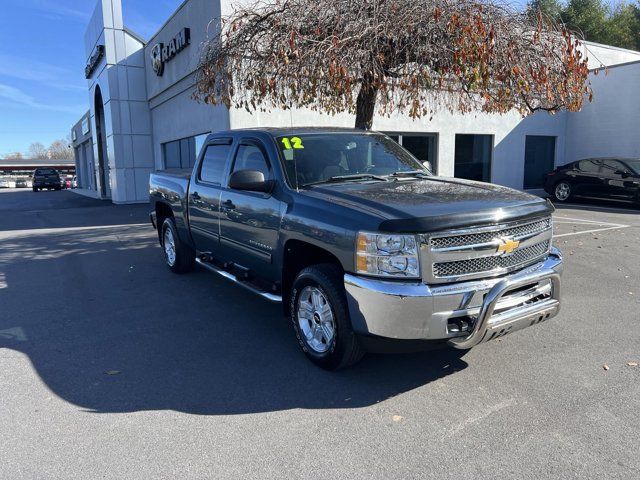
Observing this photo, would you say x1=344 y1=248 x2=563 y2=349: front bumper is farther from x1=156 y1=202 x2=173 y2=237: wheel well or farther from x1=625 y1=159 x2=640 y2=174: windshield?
x1=625 y1=159 x2=640 y2=174: windshield

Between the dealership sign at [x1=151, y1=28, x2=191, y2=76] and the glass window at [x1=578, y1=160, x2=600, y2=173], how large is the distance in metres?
13.2

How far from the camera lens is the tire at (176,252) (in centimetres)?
724

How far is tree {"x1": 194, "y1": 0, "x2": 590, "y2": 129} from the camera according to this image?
22.7 ft

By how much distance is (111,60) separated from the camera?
71.1 ft

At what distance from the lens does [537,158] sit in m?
20.3

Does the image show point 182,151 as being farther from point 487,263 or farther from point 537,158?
point 487,263

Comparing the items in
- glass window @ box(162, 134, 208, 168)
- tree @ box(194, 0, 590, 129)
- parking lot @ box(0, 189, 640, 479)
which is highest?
tree @ box(194, 0, 590, 129)

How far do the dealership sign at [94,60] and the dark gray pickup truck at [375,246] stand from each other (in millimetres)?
20678

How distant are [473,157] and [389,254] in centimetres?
1627

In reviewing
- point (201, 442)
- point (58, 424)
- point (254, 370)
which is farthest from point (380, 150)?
point (58, 424)

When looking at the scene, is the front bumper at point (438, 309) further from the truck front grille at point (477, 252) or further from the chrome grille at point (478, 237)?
the chrome grille at point (478, 237)

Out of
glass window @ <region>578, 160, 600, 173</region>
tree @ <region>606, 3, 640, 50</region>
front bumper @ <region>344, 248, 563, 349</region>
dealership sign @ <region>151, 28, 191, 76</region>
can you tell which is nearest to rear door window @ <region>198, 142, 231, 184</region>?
front bumper @ <region>344, 248, 563, 349</region>

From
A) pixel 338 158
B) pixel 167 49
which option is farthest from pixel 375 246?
pixel 167 49

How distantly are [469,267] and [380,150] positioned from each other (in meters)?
2.10
